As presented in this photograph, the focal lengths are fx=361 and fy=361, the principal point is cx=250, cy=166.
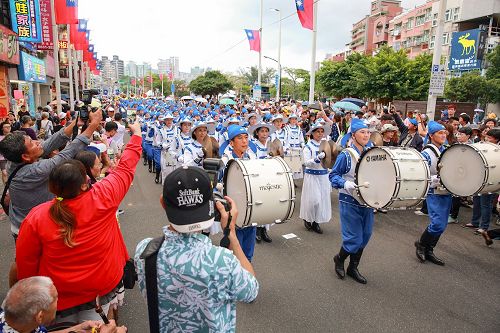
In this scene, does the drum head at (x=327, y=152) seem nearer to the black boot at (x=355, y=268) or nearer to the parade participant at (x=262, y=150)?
the parade participant at (x=262, y=150)

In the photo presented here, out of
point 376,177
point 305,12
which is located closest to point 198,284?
point 376,177

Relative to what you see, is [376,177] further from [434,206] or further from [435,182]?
[434,206]

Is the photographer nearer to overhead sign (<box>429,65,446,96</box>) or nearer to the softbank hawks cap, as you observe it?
the softbank hawks cap

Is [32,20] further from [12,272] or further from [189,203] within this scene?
[189,203]

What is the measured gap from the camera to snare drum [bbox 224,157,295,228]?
11.9 ft

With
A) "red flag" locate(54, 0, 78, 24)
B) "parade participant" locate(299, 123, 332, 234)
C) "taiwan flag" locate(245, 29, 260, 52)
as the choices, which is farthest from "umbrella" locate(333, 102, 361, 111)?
"red flag" locate(54, 0, 78, 24)

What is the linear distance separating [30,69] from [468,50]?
33.6 metres

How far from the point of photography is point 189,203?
5.65ft

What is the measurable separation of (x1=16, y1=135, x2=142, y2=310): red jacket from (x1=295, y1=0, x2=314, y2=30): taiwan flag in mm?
15591

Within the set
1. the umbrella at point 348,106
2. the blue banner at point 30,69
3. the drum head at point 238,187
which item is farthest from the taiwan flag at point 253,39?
the drum head at point 238,187

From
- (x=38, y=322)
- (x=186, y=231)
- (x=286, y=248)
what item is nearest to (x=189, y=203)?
(x=186, y=231)

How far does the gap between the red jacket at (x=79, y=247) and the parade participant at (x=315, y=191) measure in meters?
4.42

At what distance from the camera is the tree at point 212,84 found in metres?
58.9

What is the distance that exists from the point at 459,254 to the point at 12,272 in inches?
234
